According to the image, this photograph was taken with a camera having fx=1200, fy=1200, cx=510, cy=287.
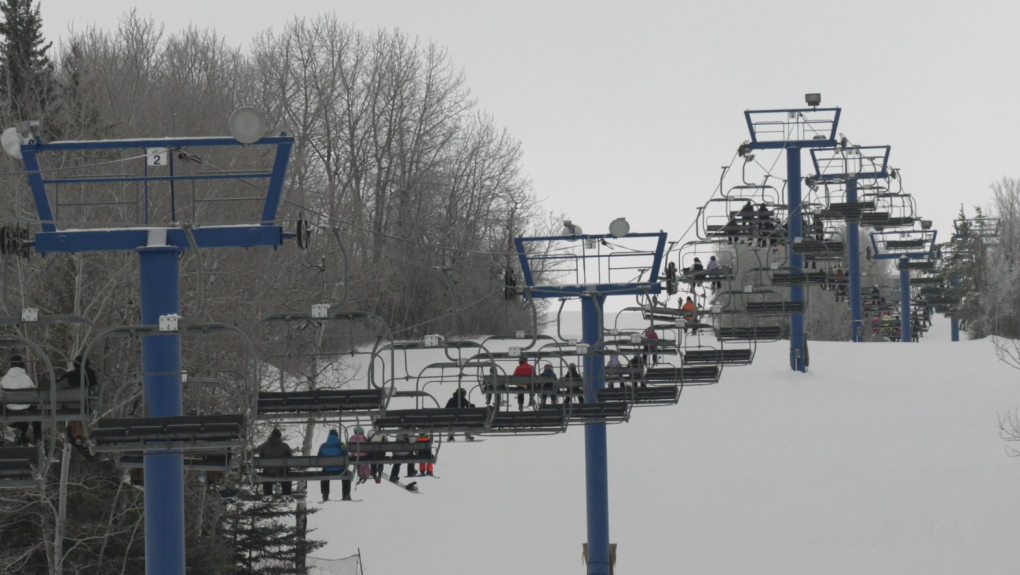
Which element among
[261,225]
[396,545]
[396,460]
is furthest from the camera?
[396,545]

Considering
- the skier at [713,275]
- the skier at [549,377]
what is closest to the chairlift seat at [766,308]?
the skier at [713,275]

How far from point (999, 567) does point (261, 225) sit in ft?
52.5

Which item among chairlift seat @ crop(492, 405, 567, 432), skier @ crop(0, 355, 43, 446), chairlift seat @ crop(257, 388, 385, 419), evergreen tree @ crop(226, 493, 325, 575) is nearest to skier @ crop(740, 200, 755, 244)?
evergreen tree @ crop(226, 493, 325, 575)

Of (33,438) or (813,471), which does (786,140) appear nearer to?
(813,471)

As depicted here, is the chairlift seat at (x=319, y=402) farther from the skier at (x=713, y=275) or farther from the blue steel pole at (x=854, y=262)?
the blue steel pole at (x=854, y=262)

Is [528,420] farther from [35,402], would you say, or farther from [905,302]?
[905,302]

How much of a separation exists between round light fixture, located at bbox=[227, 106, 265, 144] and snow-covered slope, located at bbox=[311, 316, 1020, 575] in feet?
47.4

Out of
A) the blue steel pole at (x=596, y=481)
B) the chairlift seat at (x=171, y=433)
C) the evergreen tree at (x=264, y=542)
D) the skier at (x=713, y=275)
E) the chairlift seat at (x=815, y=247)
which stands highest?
the chairlift seat at (x=815, y=247)

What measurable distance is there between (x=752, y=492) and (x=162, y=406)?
17.0 m

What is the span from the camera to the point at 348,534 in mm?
26984

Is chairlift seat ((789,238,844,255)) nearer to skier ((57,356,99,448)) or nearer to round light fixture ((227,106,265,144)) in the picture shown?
skier ((57,356,99,448))

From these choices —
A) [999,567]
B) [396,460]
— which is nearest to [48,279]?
[396,460]

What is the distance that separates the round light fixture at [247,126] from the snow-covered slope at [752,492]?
47.4 ft

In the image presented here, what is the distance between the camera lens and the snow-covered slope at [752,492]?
933 inches
